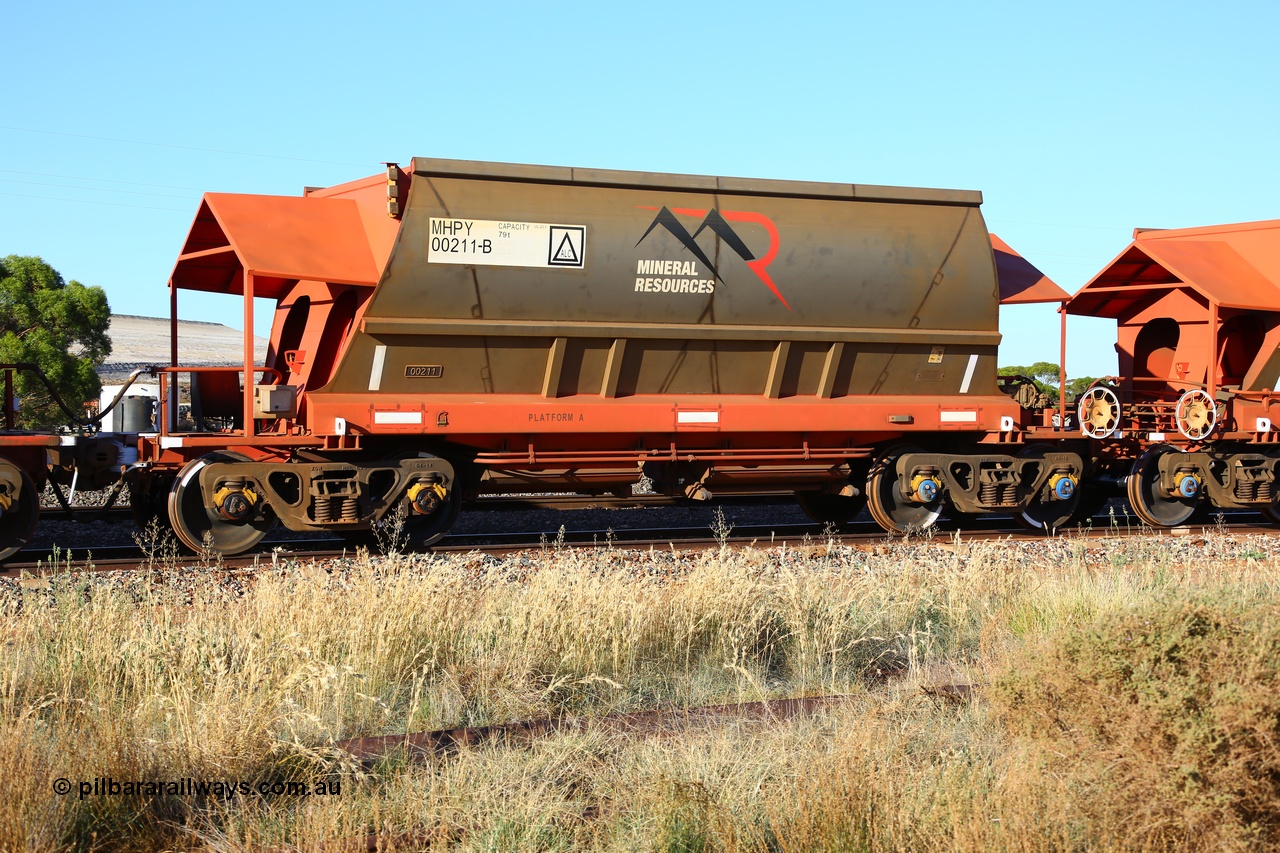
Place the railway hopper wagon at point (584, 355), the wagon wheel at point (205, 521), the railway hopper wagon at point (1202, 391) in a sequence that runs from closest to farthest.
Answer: the wagon wheel at point (205, 521)
the railway hopper wagon at point (584, 355)
the railway hopper wagon at point (1202, 391)

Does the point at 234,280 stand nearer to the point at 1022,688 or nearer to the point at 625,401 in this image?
the point at 625,401

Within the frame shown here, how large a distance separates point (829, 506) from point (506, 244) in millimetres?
5903

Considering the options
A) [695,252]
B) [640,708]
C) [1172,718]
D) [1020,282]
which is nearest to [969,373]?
[1020,282]

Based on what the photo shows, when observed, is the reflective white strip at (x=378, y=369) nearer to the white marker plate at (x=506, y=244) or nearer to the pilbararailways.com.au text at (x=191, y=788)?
the white marker plate at (x=506, y=244)

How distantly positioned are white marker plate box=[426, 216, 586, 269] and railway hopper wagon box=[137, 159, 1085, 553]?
2 cm

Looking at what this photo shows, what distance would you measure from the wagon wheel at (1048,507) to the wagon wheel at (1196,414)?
1.66 metres

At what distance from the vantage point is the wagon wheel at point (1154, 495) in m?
13.7

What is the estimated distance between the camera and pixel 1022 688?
4625mm

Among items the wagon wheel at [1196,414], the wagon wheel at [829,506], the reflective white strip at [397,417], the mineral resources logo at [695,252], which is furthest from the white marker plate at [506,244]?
the wagon wheel at [1196,414]

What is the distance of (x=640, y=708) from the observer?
6.04m

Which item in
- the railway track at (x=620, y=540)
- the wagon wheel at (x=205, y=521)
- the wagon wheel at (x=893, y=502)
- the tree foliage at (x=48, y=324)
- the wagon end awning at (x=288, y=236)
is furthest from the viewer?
the tree foliage at (x=48, y=324)

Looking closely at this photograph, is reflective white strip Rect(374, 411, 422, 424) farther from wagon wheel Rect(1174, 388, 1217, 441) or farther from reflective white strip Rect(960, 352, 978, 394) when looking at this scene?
wagon wheel Rect(1174, 388, 1217, 441)

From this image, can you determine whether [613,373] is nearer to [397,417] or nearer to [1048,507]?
[397,417]

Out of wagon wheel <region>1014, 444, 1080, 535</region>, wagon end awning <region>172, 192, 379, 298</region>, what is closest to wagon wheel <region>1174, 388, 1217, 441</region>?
wagon wheel <region>1014, 444, 1080, 535</region>
